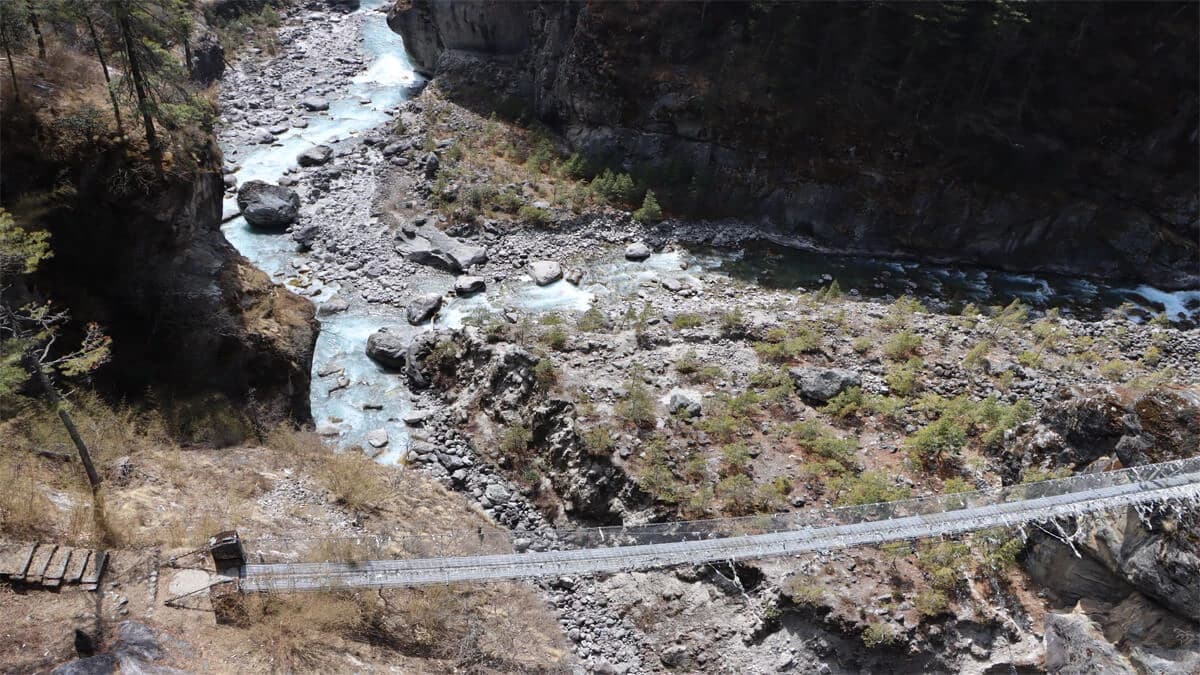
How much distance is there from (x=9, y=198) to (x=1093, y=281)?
43.8m

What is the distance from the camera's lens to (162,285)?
64.1 feet

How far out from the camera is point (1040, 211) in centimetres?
3447

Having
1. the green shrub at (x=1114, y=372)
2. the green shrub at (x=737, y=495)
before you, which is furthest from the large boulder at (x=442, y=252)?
the green shrub at (x=1114, y=372)

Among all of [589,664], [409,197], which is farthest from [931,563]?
[409,197]

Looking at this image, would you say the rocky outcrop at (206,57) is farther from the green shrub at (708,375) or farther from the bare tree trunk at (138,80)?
the green shrub at (708,375)

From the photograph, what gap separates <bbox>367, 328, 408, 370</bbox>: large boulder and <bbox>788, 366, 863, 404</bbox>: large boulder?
48.0 feet

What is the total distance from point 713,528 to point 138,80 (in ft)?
62.2

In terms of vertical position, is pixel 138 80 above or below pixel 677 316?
above

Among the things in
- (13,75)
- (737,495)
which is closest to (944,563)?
(737,495)

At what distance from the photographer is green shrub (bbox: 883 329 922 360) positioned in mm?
23609

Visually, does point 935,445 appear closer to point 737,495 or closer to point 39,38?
point 737,495

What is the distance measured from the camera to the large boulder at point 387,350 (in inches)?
1015

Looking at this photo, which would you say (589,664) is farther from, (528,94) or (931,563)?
(528,94)

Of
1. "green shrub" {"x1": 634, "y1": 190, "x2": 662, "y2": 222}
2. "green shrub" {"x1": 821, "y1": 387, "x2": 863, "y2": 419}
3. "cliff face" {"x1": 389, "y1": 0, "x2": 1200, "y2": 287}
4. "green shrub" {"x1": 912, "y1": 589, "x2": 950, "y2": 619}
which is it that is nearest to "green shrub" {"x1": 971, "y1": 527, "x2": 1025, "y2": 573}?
"green shrub" {"x1": 912, "y1": 589, "x2": 950, "y2": 619}
